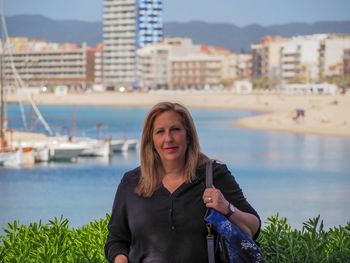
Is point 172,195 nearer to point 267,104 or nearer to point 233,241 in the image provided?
point 233,241

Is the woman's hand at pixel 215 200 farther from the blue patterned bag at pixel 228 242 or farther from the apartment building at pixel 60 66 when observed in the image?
the apartment building at pixel 60 66

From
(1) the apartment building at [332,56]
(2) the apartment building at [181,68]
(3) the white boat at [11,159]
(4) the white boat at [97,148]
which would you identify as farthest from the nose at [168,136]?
(2) the apartment building at [181,68]

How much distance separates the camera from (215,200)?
2.86 metres

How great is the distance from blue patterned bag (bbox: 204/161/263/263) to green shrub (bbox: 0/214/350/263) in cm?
84

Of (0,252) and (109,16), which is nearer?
(0,252)

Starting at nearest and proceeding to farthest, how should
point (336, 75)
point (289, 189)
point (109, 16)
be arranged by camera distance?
point (289, 189), point (336, 75), point (109, 16)

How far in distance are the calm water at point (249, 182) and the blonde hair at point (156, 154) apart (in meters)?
9.50

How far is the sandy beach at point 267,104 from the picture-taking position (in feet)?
160

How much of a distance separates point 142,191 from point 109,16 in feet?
465

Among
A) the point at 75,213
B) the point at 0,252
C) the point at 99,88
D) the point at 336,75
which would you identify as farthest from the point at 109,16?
the point at 0,252

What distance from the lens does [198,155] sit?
3021 mm

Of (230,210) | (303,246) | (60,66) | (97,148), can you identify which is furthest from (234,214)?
(60,66)

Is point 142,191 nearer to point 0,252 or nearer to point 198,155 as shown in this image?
point 198,155

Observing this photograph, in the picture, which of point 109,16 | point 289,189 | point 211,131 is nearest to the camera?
point 289,189
